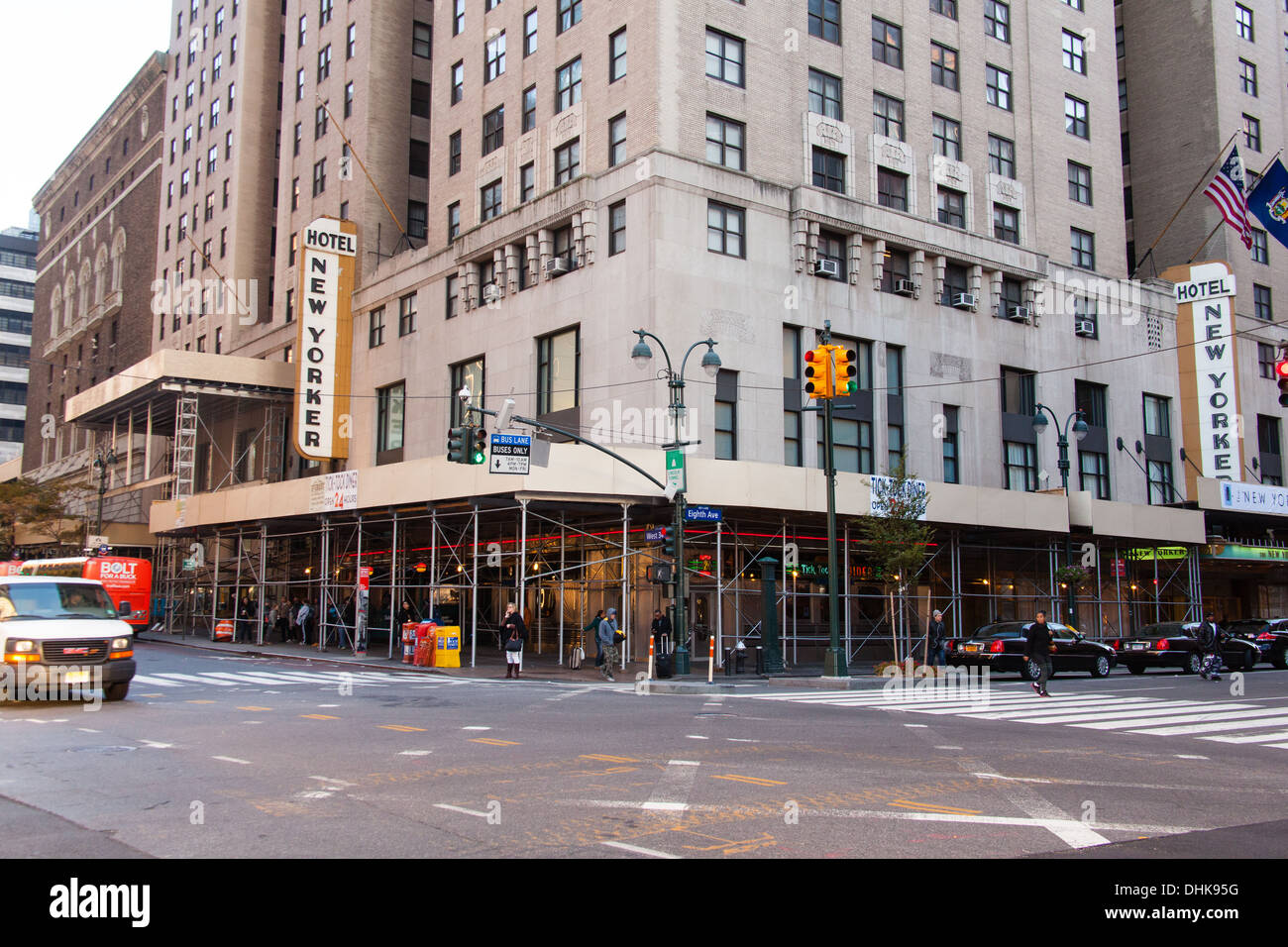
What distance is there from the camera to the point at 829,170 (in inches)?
1543

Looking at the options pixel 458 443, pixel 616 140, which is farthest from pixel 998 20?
pixel 458 443

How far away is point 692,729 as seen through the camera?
49.4 ft

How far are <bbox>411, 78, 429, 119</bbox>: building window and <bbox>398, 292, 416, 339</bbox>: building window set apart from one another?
11.4 meters

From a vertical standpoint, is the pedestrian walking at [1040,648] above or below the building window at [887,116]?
below

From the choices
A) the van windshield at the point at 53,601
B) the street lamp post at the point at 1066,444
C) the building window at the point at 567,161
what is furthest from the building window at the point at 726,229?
the van windshield at the point at 53,601

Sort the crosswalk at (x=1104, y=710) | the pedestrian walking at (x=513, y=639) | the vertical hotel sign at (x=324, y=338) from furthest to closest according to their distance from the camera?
the vertical hotel sign at (x=324, y=338) < the pedestrian walking at (x=513, y=639) < the crosswalk at (x=1104, y=710)

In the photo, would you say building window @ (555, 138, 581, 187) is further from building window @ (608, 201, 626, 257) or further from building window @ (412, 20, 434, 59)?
building window @ (412, 20, 434, 59)

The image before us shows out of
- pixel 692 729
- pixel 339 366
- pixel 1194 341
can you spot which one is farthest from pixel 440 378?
pixel 1194 341

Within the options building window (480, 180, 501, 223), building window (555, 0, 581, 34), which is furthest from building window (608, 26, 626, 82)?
building window (480, 180, 501, 223)

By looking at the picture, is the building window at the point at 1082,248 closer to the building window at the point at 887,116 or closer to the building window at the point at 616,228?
the building window at the point at 887,116

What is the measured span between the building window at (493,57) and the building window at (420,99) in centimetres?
941

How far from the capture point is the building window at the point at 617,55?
36375 mm

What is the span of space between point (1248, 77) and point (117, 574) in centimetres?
5999
